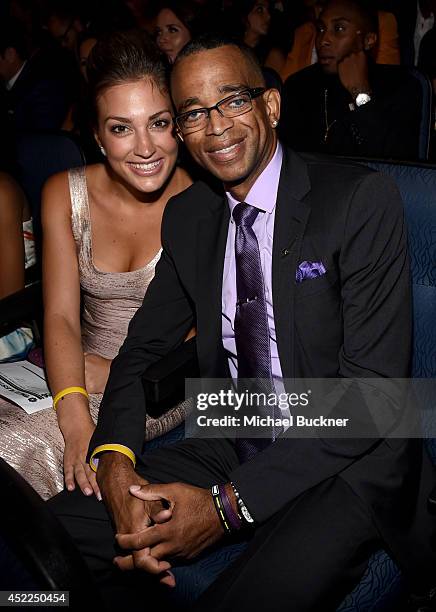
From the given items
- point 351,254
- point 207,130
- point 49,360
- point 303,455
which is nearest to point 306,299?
point 351,254

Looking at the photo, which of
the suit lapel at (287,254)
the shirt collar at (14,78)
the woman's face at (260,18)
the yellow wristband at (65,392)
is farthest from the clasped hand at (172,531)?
the shirt collar at (14,78)

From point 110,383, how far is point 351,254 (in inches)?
25.9

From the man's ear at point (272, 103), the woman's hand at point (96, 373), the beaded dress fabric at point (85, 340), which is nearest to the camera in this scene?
the man's ear at point (272, 103)

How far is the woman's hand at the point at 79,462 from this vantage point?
5.00ft

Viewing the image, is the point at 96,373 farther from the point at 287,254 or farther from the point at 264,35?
the point at 264,35

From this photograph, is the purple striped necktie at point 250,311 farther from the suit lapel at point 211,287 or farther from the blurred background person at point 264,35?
the blurred background person at point 264,35

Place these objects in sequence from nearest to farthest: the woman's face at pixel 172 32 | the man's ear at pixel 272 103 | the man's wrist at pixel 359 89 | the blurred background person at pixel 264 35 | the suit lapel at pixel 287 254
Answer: the suit lapel at pixel 287 254 < the man's ear at pixel 272 103 < the man's wrist at pixel 359 89 < the woman's face at pixel 172 32 < the blurred background person at pixel 264 35

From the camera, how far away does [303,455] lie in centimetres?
133

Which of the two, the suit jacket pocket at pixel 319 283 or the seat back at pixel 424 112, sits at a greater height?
the seat back at pixel 424 112

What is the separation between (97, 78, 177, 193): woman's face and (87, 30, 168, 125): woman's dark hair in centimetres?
2

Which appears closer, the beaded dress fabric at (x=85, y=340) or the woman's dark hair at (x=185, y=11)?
the beaded dress fabric at (x=85, y=340)

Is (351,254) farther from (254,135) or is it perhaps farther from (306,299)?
(254,135)

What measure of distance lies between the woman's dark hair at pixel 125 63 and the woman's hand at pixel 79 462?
0.79 m

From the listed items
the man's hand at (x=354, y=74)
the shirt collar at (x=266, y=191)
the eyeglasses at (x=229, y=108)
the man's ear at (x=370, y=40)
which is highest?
the man's ear at (x=370, y=40)
